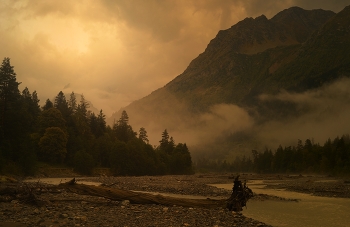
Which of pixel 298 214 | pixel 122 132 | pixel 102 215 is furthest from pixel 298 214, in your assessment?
pixel 122 132

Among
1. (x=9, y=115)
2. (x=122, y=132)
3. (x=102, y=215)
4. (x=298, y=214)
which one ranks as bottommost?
(x=298, y=214)

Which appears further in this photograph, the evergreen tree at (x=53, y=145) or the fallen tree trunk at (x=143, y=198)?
the evergreen tree at (x=53, y=145)

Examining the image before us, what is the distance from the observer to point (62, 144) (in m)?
80.8

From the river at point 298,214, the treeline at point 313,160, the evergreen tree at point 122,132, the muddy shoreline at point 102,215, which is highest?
→ the evergreen tree at point 122,132

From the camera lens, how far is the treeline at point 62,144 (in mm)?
56188

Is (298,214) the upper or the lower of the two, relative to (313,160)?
lower

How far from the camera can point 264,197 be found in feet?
115

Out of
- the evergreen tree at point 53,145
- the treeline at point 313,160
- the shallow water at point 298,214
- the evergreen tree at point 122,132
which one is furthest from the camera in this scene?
the evergreen tree at point 122,132

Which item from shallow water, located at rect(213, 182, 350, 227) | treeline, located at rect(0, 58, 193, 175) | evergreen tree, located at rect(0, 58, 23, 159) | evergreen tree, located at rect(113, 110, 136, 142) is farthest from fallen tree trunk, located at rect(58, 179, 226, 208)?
evergreen tree, located at rect(113, 110, 136, 142)

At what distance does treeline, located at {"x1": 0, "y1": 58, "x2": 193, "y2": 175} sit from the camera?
56188mm

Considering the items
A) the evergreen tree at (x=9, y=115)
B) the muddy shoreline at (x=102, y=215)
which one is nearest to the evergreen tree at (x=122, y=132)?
the evergreen tree at (x=9, y=115)

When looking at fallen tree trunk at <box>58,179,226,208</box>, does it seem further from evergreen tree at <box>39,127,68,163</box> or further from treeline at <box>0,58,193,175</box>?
evergreen tree at <box>39,127,68,163</box>

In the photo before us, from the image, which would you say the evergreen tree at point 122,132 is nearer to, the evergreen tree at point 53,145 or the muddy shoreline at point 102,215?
the evergreen tree at point 53,145

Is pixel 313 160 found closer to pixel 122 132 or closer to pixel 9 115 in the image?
pixel 122 132
